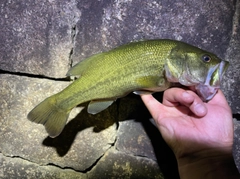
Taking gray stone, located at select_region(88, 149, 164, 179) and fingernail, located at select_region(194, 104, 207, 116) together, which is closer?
fingernail, located at select_region(194, 104, 207, 116)

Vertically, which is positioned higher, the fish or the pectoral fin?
the fish

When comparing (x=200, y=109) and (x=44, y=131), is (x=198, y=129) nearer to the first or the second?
(x=200, y=109)

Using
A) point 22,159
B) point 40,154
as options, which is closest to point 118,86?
point 40,154

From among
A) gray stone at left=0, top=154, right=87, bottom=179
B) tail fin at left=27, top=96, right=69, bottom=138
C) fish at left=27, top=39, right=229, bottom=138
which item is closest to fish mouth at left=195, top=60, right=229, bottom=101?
fish at left=27, top=39, right=229, bottom=138

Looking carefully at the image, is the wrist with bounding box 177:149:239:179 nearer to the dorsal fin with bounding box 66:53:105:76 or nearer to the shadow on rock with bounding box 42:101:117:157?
the shadow on rock with bounding box 42:101:117:157

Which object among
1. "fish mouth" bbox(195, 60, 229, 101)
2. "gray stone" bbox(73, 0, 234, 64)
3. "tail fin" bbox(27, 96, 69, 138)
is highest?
"gray stone" bbox(73, 0, 234, 64)

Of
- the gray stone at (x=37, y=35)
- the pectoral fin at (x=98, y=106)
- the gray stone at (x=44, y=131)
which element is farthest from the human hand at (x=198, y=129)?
the gray stone at (x=37, y=35)

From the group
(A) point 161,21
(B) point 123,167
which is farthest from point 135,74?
(B) point 123,167

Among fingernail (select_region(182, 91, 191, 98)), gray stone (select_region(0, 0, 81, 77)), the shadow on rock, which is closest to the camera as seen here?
fingernail (select_region(182, 91, 191, 98))
